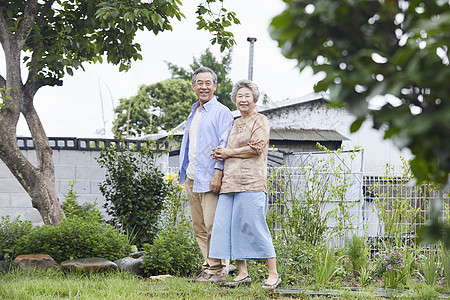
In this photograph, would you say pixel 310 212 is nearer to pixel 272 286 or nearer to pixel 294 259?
pixel 294 259

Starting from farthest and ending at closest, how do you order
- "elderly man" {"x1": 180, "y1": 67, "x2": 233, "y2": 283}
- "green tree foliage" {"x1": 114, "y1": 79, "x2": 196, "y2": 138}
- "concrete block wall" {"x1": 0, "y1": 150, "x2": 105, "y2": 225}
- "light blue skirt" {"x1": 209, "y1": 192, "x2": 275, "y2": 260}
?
"green tree foliage" {"x1": 114, "y1": 79, "x2": 196, "y2": 138}, "concrete block wall" {"x1": 0, "y1": 150, "x2": 105, "y2": 225}, "elderly man" {"x1": 180, "y1": 67, "x2": 233, "y2": 283}, "light blue skirt" {"x1": 209, "y1": 192, "x2": 275, "y2": 260}

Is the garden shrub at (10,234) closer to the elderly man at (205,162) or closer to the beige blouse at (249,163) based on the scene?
the elderly man at (205,162)

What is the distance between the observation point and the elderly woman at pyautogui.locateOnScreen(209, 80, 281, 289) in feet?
13.7

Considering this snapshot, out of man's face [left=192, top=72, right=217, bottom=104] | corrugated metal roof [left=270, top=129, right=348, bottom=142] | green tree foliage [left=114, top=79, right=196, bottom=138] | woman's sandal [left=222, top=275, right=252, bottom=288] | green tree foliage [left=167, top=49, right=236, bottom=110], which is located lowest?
woman's sandal [left=222, top=275, right=252, bottom=288]

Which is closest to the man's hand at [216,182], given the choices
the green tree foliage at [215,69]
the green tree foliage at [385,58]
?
the green tree foliage at [385,58]

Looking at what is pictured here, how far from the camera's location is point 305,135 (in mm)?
13242

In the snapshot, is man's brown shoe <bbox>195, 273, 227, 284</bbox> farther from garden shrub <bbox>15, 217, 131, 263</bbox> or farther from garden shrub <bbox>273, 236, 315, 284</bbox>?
garden shrub <bbox>15, 217, 131, 263</bbox>

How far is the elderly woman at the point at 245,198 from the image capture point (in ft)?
13.7

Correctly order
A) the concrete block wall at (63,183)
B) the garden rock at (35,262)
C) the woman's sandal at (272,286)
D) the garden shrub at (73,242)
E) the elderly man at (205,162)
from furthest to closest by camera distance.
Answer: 1. the concrete block wall at (63,183)
2. the garden shrub at (73,242)
3. the garden rock at (35,262)
4. the elderly man at (205,162)
5. the woman's sandal at (272,286)

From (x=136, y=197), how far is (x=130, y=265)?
4.45ft

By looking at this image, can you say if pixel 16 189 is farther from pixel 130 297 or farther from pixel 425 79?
pixel 425 79

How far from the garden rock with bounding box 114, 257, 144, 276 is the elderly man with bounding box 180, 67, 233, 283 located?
728mm

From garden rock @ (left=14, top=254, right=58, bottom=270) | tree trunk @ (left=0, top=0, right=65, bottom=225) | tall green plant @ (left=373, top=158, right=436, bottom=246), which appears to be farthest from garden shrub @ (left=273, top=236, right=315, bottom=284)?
tree trunk @ (left=0, top=0, right=65, bottom=225)

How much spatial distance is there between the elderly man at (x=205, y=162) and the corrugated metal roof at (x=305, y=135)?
781 cm
